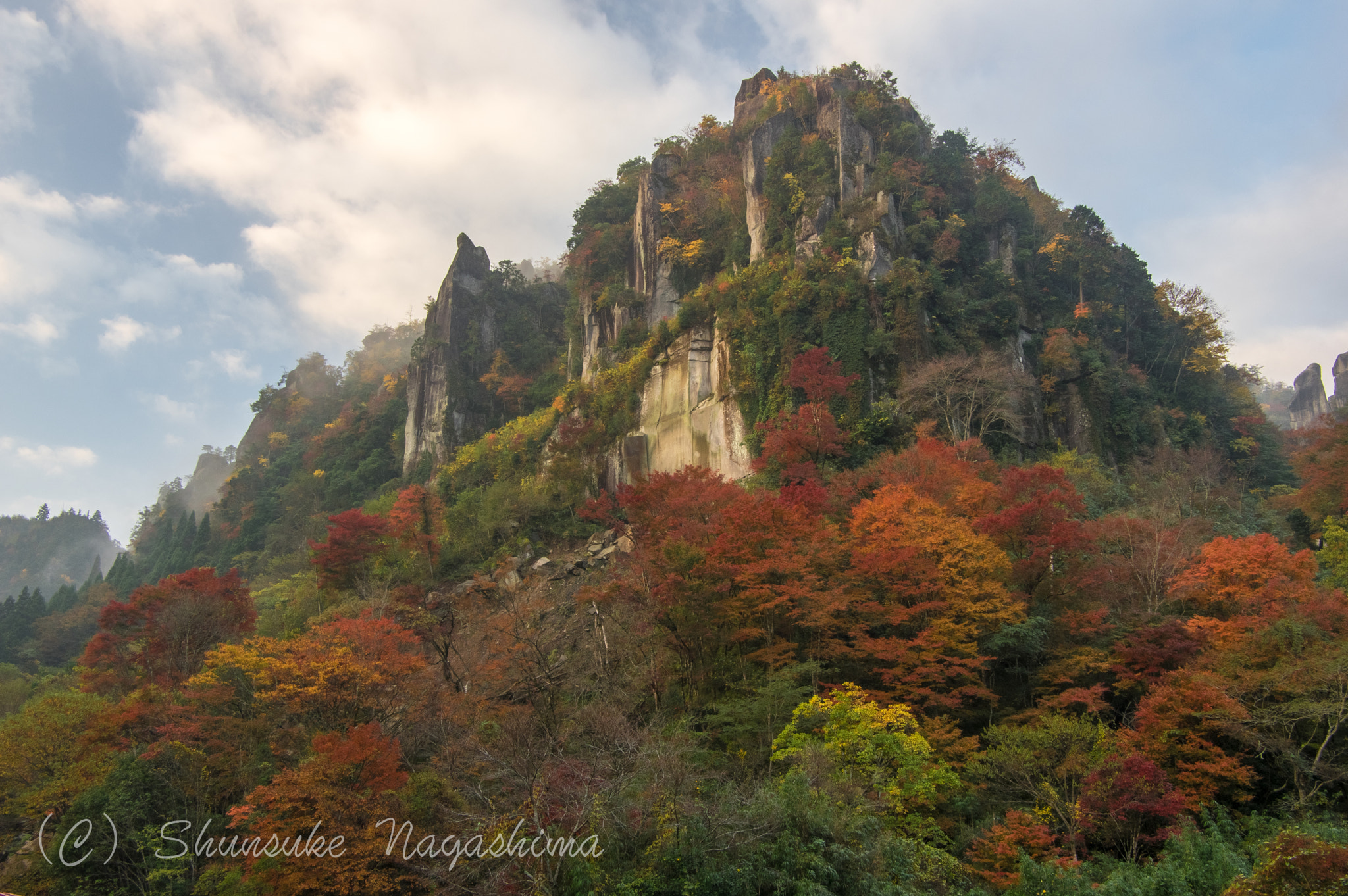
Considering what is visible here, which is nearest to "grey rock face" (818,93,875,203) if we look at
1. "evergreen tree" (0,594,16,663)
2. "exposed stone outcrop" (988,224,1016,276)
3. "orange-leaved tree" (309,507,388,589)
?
"exposed stone outcrop" (988,224,1016,276)

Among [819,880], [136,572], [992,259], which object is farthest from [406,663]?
[136,572]

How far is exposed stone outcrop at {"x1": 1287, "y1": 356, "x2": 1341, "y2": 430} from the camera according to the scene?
2208 inches

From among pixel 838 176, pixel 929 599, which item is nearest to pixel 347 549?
pixel 929 599

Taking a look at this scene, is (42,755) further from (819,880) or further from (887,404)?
(887,404)

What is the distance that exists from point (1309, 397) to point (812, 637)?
62.3 meters

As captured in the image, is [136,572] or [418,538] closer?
[418,538]

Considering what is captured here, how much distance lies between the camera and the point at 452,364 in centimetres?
4991

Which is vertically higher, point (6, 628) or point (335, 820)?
point (6, 628)

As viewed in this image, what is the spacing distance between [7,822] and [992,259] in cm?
4379

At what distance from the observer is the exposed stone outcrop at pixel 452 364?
48469 millimetres

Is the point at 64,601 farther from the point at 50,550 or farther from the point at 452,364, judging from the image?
the point at 50,550

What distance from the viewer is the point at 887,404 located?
28156mm

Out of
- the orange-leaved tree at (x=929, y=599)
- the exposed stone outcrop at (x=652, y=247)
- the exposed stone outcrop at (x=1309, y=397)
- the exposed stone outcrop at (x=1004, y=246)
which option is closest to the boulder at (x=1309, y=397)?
the exposed stone outcrop at (x=1309, y=397)

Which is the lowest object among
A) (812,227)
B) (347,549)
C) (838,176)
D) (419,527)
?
(347,549)
